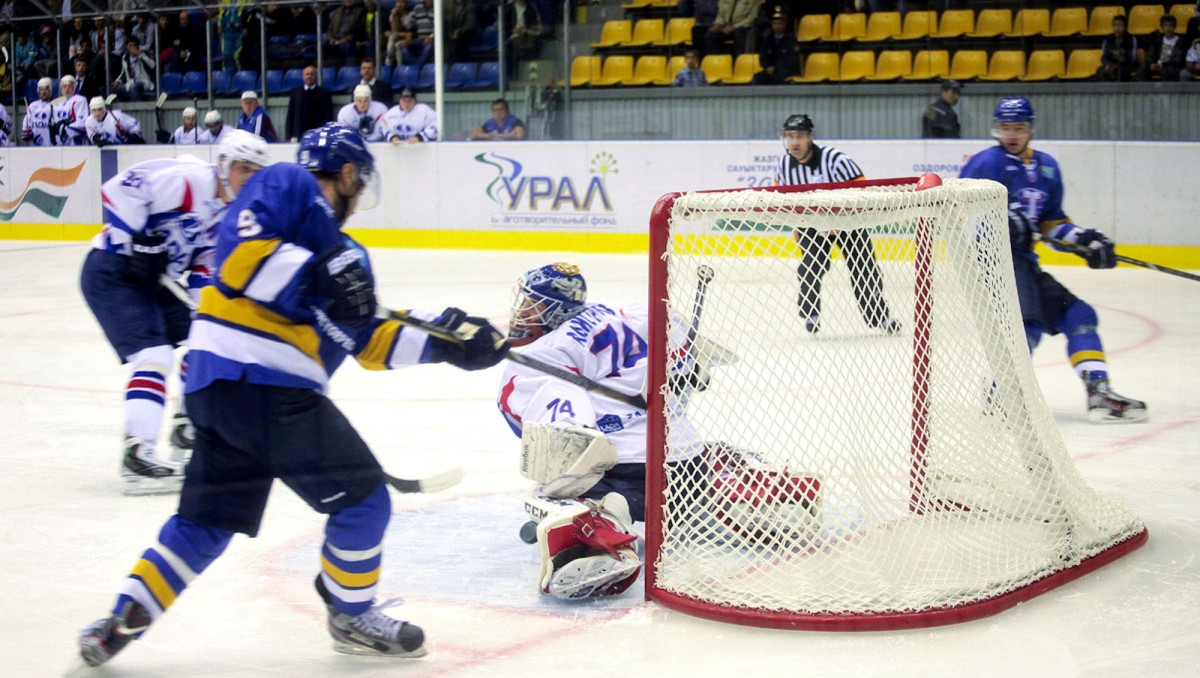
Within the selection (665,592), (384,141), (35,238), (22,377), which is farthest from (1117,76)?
(35,238)

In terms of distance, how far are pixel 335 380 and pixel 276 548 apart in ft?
8.41

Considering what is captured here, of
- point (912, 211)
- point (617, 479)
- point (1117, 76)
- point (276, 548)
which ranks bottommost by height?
point (276, 548)

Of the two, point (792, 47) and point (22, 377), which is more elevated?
point (792, 47)

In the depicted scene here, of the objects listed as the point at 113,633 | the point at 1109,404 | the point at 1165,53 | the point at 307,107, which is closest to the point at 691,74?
the point at 307,107

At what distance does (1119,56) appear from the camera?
10414 mm

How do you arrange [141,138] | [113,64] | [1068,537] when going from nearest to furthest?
[1068,537] → [141,138] → [113,64]

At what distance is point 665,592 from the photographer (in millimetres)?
2932

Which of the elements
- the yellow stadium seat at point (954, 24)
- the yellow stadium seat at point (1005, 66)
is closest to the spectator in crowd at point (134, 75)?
the yellow stadium seat at point (954, 24)

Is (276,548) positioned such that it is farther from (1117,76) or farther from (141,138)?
(141,138)

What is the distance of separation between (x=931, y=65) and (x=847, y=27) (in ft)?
3.02

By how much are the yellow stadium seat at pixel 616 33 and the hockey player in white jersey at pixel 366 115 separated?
6.96ft

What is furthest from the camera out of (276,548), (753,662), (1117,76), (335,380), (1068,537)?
(1117,76)

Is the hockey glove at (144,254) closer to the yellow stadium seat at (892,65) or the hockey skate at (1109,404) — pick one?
the hockey skate at (1109,404)

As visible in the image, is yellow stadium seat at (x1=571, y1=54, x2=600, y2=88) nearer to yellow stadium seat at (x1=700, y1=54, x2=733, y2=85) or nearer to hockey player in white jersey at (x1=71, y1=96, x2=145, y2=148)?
yellow stadium seat at (x1=700, y1=54, x2=733, y2=85)
